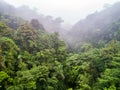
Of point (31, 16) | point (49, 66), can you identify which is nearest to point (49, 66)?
point (49, 66)

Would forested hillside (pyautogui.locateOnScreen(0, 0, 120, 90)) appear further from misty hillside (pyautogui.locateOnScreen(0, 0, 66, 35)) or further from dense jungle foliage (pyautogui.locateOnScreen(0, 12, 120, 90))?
misty hillside (pyautogui.locateOnScreen(0, 0, 66, 35))

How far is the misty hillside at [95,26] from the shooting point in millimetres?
49156

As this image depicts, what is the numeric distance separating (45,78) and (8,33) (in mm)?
9450

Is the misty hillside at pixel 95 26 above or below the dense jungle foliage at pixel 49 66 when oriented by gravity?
above

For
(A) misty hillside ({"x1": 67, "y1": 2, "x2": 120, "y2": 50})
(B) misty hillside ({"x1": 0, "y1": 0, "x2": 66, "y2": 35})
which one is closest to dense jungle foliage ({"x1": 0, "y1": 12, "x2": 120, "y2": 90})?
(A) misty hillside ({"x1": 67, "y1": 2, "x2": 120, "y2": 50})

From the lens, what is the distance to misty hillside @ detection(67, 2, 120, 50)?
4916 centimetres

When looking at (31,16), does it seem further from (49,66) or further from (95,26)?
(49,66)

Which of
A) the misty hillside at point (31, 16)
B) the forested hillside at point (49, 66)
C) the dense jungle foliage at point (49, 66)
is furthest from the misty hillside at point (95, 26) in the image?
the dense jungle foliage at point (49, 66)

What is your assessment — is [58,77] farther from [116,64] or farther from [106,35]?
[106,35]

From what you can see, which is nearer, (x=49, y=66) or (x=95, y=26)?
(x=49, y=66)

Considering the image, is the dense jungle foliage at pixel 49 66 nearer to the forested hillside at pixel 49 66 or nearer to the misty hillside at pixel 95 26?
the forested hillside at pixel 49 66

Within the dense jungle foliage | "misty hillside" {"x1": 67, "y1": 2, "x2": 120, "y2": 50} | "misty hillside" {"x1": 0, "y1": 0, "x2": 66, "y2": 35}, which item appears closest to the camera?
the dense jungle foliage

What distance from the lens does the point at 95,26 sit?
57.0 m

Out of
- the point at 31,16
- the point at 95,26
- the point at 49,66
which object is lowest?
the point at 49,66
